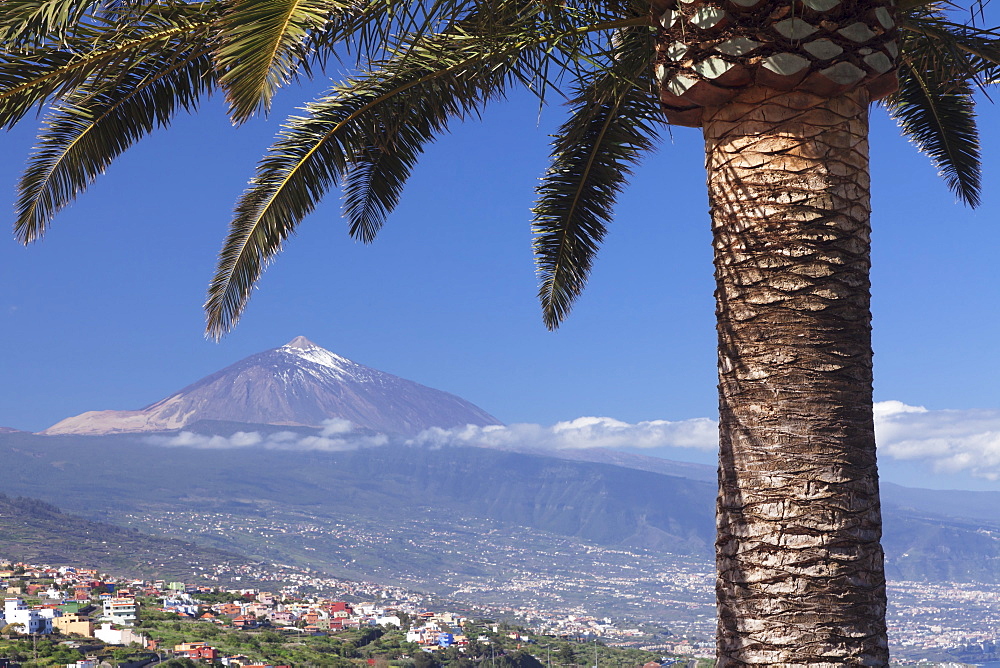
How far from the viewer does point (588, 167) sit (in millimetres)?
6098

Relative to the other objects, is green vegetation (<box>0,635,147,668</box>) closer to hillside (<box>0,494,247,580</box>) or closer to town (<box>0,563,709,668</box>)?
town (<box>0,563,709,668</box>)

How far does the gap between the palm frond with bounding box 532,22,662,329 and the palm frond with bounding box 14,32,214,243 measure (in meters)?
2.12

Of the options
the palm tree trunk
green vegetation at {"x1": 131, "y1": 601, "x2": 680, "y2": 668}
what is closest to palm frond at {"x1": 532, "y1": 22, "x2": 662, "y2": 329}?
the palm tree trunk

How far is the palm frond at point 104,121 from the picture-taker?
16.9 feet

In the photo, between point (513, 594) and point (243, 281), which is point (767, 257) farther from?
point (513, 594)

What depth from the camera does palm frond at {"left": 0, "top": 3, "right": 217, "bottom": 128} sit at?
4.43 metres

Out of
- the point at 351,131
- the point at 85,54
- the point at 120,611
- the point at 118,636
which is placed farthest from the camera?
the point at 120,611

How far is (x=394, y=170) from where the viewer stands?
6.40 metres

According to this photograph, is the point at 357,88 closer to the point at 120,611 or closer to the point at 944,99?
the point at 944,99

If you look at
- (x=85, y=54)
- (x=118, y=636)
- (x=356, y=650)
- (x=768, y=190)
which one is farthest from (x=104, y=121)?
(x=356, y=650)

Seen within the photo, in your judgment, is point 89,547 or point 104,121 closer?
point 104,121

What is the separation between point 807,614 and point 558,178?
12.9ft

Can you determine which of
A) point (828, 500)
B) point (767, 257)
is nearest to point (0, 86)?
point (767, 257)

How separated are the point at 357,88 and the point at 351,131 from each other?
0.24 metres
